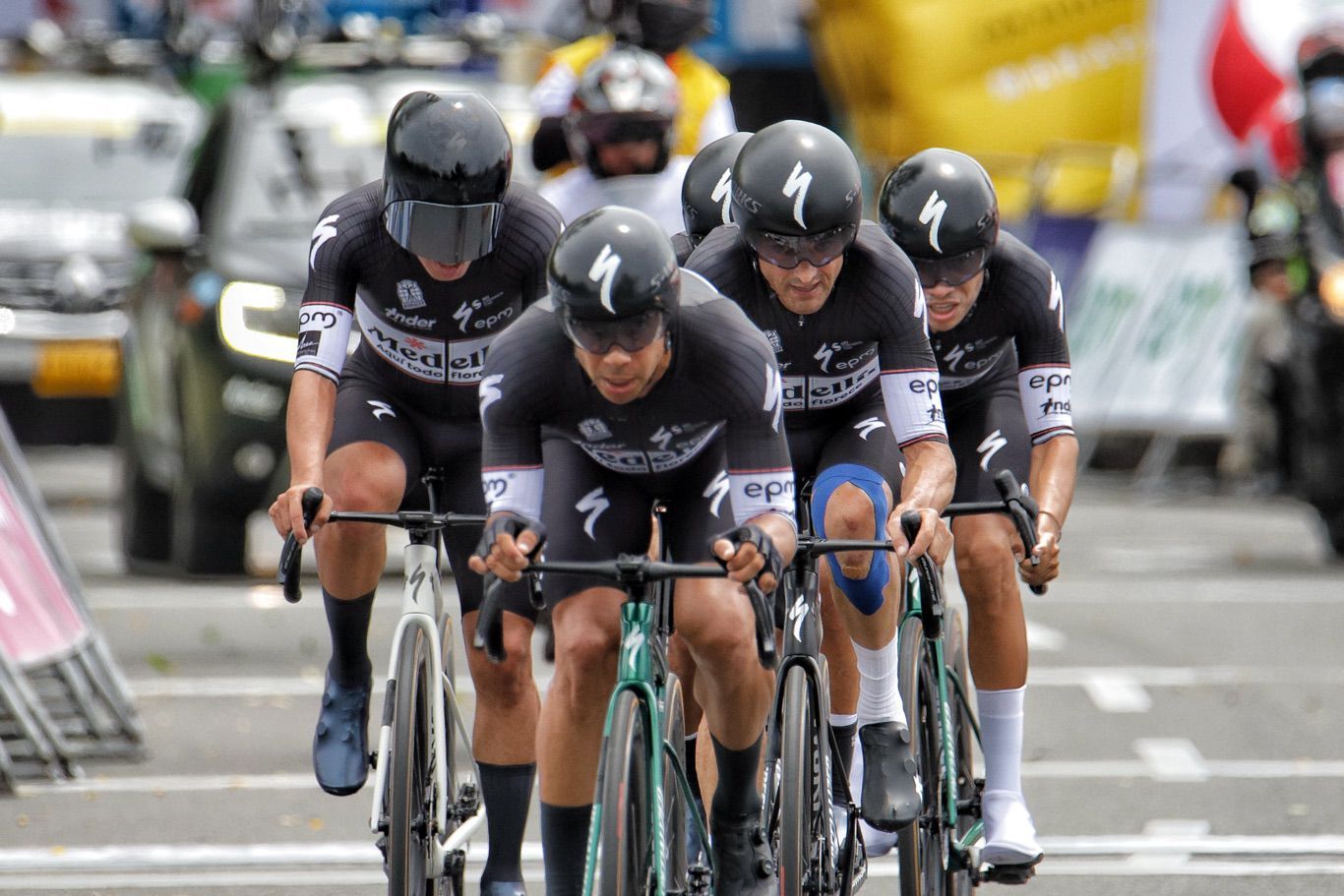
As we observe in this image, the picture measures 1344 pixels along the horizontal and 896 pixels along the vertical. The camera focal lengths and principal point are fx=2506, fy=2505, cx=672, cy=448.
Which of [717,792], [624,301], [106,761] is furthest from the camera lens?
[106,761]

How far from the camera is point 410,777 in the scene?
19.9 ft

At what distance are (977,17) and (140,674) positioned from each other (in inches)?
436

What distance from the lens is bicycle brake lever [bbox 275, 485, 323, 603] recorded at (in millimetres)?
6004

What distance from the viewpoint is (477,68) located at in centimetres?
1527

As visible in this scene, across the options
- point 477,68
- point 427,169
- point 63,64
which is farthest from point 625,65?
point 63,64

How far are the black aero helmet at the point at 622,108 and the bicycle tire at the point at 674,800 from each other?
123 inches

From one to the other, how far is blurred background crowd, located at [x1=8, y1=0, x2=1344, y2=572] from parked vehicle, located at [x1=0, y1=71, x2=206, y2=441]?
22 millimetres

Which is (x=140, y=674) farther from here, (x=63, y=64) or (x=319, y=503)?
(x=63, y=64)

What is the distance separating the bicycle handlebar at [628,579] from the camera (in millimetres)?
5238

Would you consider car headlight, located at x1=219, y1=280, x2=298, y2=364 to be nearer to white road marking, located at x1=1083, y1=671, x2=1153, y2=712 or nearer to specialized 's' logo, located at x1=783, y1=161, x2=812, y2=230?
white road marking, located at x1=1083, y1=671, x2=1153, y2=712

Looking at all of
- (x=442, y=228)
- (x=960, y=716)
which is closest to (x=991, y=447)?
(x=960, y=716)

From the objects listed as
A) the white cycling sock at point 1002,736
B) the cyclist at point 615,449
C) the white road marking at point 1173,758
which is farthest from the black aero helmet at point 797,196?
the white road marking at point 1173,758

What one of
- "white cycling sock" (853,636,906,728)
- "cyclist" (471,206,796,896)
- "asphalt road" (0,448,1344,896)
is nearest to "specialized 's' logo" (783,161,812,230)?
"cyclist" (471,206,796,896)

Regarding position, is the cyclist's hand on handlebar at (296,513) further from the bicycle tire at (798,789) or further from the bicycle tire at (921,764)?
the bicycle tire at (921,764)
